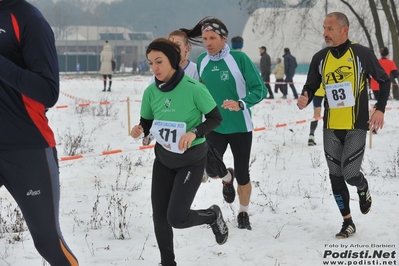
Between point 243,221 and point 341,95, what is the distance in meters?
1.57

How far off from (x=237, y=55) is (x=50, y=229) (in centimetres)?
309

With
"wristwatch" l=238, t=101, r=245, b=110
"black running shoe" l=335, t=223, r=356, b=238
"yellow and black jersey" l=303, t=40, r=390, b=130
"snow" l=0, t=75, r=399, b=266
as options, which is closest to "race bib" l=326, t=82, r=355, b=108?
"yellow and black jersey" l=303, t=40, r=390, b=130

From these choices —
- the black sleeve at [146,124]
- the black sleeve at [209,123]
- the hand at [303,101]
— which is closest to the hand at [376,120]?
the hand at [303,101]

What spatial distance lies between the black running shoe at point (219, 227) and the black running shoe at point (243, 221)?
972 mm

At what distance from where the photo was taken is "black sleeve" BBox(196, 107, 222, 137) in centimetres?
446

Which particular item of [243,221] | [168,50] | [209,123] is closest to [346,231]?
[243,221]

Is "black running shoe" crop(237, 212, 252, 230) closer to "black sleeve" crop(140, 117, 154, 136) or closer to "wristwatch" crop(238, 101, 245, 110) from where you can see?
"wristwatch" crop(238, 101, 245, 110)

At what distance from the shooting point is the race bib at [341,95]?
5.55 metres

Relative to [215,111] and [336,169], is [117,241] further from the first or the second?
[336,169]

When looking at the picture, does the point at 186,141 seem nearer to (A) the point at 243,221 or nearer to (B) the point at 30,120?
(B) the point at 30,120

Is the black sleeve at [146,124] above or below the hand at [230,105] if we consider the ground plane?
below

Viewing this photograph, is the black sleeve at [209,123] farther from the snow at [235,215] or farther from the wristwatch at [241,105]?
the snow at [235,215]

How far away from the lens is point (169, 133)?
14.8 feet

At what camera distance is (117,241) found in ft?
18.3
